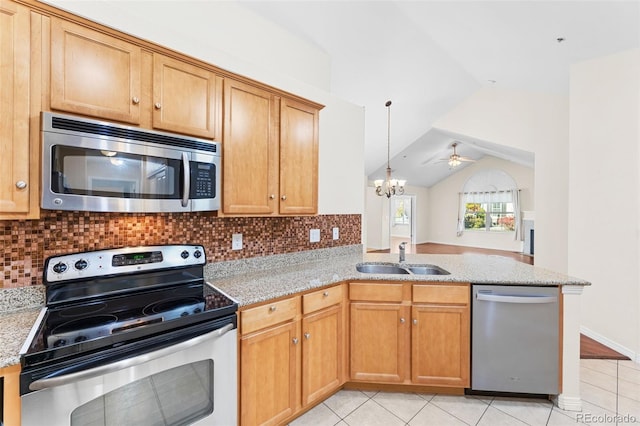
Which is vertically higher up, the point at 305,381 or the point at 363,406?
the point at 305,381

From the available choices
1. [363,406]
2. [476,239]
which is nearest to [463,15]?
[363,406]

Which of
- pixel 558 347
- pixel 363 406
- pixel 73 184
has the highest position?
pixel 73 184

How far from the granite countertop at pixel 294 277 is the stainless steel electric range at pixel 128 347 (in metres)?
0.08

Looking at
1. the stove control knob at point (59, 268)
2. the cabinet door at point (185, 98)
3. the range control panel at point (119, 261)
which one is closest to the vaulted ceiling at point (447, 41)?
the cabinet door at point (185, 98)

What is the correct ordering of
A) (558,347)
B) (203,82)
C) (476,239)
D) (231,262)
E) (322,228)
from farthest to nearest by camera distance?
(476,239), (322,228), (231,262), (558,347), (203,82)

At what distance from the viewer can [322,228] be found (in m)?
2.83

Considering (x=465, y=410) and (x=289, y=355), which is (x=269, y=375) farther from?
(x=465, y=410)

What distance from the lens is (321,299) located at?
1954mm

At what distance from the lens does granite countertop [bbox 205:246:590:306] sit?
71.1 inches

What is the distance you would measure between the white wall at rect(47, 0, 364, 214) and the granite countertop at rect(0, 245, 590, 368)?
0.56 metres

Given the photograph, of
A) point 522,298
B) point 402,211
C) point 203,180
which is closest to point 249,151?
point 203,180

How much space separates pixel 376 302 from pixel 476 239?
9.67 m

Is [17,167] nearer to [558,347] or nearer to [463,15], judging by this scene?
[558,347]
